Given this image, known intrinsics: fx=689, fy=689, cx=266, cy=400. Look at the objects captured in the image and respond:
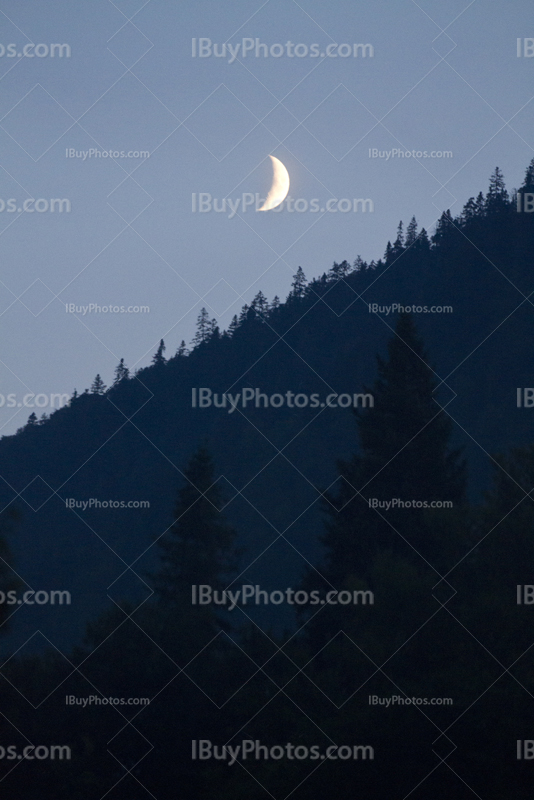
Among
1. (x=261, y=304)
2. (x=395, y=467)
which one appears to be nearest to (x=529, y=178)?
(x=261, y=304)

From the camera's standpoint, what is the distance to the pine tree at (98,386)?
47312mm

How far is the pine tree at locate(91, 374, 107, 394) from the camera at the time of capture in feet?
155

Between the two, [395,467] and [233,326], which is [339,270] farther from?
[395,467]

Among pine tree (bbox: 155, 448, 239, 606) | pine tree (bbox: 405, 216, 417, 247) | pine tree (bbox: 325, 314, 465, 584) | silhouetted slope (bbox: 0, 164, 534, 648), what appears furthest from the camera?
pine tree (bbox: 405, 216, 417, 247)

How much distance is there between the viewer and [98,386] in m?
48.7

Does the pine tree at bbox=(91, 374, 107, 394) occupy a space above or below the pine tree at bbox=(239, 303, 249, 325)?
below

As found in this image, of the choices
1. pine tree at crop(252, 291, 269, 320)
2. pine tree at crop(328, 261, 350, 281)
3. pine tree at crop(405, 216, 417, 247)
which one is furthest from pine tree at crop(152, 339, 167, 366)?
pine tree at crop(405, 216, 417, 247)

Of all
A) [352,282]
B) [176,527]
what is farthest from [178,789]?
[352,282]

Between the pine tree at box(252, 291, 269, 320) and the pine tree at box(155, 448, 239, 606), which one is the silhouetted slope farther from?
the pine tree at box(155, 448, 239, 606)

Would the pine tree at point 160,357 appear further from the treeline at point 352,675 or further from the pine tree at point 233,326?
the treeline at point 352,675

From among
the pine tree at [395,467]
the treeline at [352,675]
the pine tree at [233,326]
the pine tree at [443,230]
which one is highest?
the pine tree at [443,230]

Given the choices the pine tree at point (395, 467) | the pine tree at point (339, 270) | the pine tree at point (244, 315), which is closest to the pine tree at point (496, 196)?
the pine tree at point (339, 270)

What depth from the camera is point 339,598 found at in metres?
17.0

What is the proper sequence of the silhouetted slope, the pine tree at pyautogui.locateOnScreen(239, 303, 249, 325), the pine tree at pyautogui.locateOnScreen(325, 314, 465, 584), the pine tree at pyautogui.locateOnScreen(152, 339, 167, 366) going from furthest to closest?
1. the pine tree at pyautogui.locateOnScreen(239, 303, 249, 325)
2. the pine tree at pyautogui.locateOnScreen(152, 339, 167, 366)
3. the silhouetted slope
4. the pine tree at pyautogui.locateOnScreen(325, 314, 465, 584)
